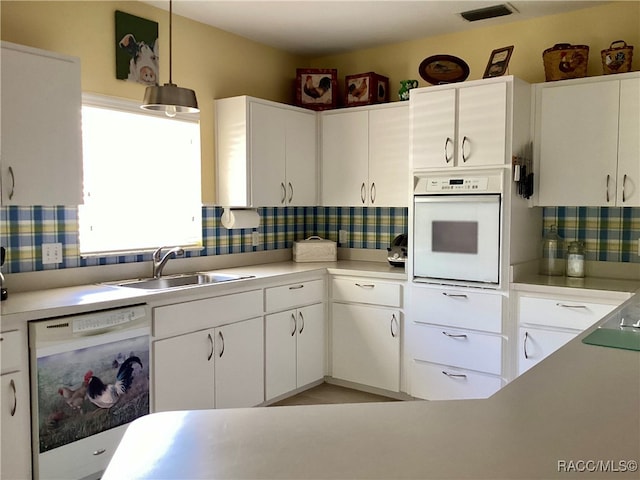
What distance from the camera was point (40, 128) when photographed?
8.59ft

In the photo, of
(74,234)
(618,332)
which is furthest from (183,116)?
(618,332)

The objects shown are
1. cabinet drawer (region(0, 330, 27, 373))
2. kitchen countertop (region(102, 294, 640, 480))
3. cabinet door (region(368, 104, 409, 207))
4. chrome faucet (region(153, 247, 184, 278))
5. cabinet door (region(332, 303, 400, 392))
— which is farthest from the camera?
cabinet door (region(368, 104, 409, 207))

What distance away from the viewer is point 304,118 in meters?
4.31

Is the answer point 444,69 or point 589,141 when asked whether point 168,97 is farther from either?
point 589,141

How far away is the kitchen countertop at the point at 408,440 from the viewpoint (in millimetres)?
932

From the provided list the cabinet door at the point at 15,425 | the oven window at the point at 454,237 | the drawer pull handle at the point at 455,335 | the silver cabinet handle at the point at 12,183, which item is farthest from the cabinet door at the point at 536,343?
the silver cabinet handle at the point at 12,183

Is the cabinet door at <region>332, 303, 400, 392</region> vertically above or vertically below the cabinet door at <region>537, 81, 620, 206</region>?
below

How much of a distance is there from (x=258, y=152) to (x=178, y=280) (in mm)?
1044

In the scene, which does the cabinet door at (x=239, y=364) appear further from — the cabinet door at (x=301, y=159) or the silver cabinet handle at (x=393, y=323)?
the cabinet door at (x=301, y=159)

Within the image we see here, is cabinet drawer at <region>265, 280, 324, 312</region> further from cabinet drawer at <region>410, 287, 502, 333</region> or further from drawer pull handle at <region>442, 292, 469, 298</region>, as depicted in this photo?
drawer pull handle at <region>442, 292, 469, 298</region>

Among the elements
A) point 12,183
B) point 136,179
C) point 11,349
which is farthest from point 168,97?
point 11,349

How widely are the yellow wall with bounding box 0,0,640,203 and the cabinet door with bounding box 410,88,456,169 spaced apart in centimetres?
61

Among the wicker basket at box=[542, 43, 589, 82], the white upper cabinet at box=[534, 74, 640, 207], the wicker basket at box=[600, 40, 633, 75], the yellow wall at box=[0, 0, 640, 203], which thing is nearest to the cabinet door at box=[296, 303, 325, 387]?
the yellow wall at box=[0, 0, 640, 203]

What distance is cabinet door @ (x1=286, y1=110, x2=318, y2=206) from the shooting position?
4199 millimetres
